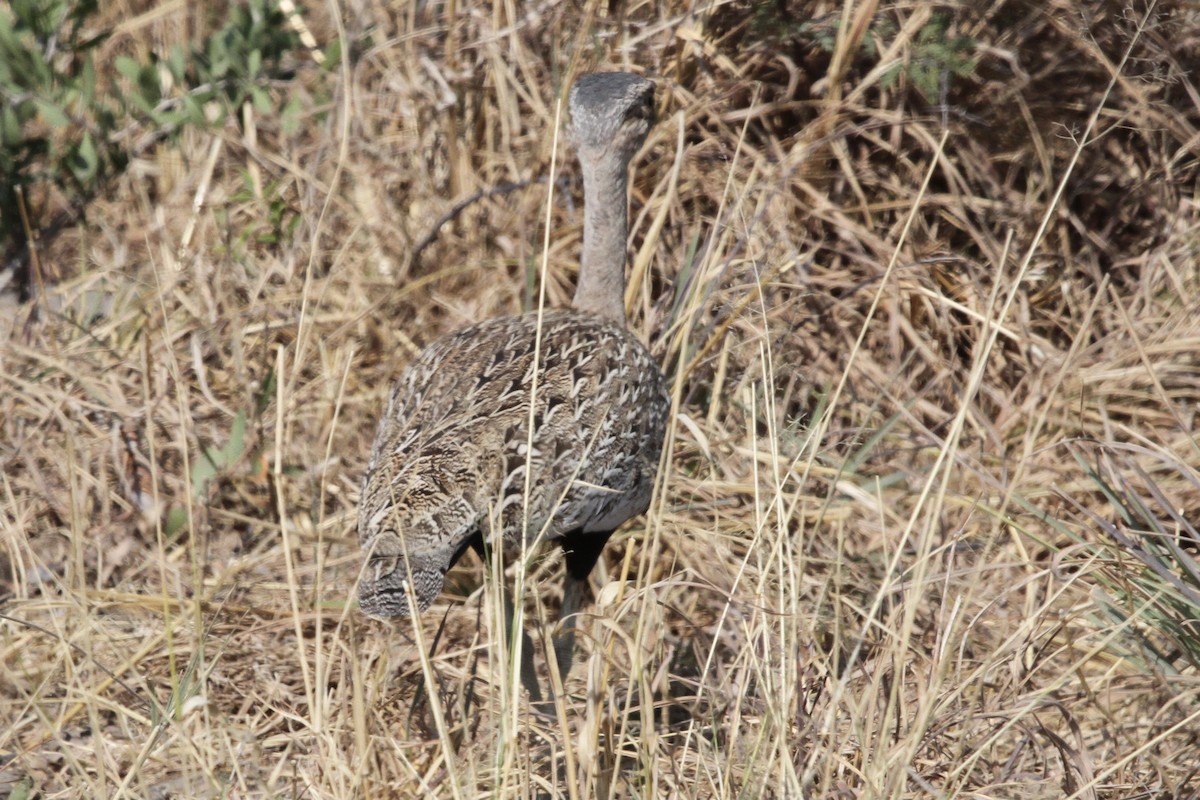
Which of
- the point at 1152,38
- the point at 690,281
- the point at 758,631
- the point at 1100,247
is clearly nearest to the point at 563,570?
the point at 690,281

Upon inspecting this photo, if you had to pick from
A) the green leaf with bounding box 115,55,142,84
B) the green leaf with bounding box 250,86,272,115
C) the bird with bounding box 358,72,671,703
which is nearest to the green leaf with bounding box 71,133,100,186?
the green leaf with bounding box 115,55,142,84

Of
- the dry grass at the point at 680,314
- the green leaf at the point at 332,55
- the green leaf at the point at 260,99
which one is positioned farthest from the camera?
the green leaf at the point at 332,55

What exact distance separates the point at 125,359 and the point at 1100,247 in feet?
11.1

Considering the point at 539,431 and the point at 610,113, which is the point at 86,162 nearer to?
the point at 610,113

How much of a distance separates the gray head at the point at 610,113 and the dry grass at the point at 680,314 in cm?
22

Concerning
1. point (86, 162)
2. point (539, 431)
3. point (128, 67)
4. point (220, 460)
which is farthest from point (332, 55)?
point (539, 431)

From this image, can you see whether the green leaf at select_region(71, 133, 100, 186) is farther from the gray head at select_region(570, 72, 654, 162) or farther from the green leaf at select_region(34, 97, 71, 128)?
the gray head at select_region(570, 72, 654, 162)

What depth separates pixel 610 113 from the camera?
13.0 ft

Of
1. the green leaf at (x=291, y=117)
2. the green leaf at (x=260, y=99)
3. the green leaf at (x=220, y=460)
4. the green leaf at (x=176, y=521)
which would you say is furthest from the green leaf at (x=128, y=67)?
the green leaf at (x=176, y=521)

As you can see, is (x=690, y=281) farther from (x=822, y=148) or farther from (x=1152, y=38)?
(x=1152, y=38)

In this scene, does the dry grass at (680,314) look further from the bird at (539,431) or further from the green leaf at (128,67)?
the green leaf at (128,67)

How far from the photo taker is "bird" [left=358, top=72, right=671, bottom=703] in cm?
298

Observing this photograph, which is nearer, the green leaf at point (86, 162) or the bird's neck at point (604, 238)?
the bird's neck at point (604, 238)

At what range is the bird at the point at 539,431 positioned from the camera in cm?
298
